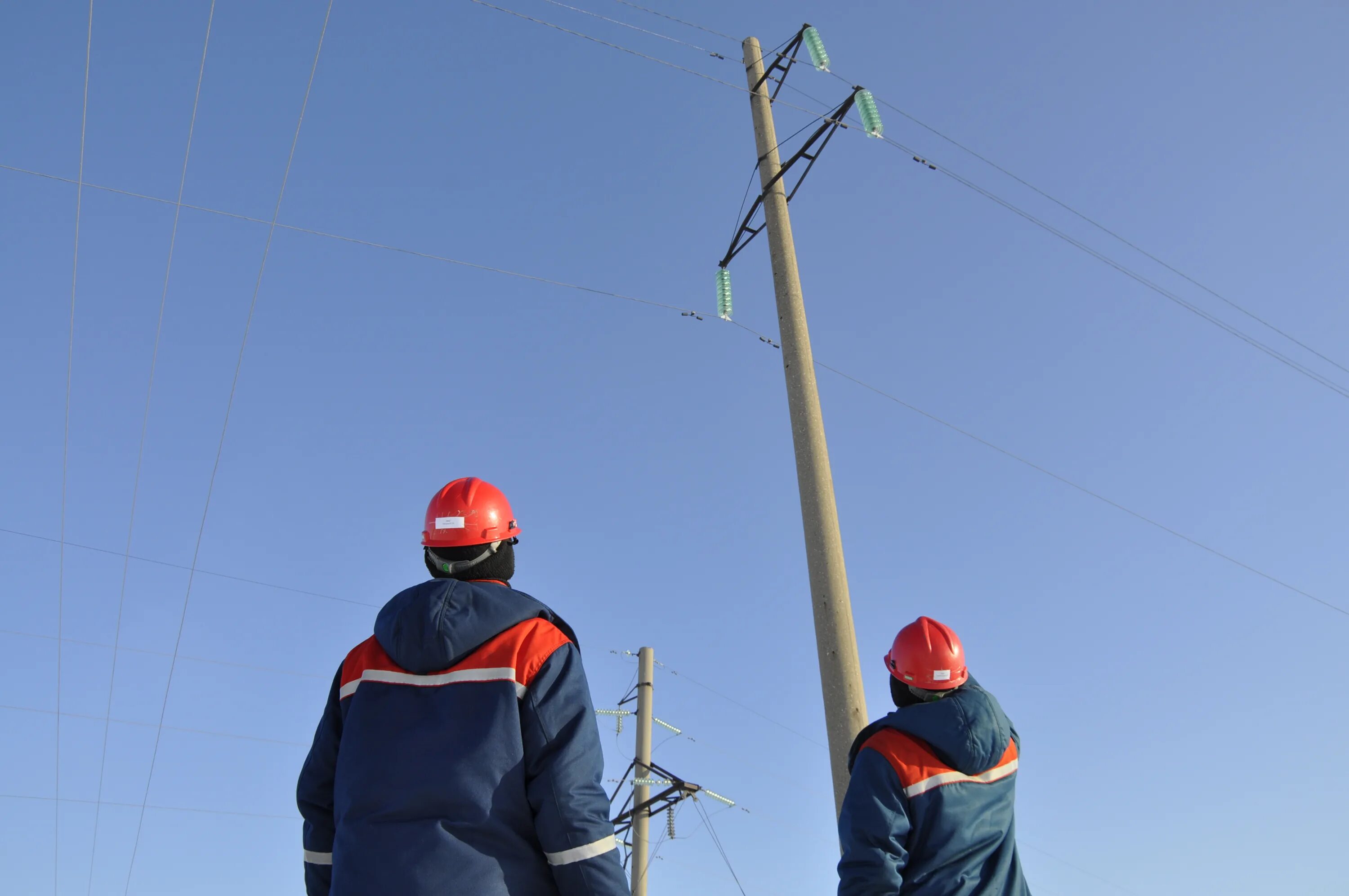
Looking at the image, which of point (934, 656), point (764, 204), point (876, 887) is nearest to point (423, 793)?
point (876, 887)


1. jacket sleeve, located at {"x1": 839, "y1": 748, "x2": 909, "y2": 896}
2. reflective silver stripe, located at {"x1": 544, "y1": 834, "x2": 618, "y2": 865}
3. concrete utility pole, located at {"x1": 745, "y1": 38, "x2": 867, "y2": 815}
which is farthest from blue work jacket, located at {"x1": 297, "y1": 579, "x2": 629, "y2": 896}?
concrete utility pole, located at {"x1": 745, "y1": 38, "x2": 867, "y2": 815}

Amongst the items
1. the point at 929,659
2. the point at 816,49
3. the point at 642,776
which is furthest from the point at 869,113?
the point at 642,776

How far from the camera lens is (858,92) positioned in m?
8.10

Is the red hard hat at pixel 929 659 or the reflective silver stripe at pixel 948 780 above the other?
the red hard hat at pixel 929 659

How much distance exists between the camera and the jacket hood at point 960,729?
3236mm

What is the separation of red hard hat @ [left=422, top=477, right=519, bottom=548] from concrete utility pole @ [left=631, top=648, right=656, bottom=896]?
13.3 metres

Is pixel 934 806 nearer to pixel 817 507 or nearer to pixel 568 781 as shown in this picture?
pixel 568 781

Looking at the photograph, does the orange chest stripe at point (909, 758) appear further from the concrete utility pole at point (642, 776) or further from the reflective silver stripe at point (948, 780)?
the concrete utility pole at point (642, 776)

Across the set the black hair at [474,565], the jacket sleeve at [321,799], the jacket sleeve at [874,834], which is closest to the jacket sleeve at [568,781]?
the black hair at [474,565]

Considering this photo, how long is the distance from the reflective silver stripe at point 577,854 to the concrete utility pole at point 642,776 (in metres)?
13.6

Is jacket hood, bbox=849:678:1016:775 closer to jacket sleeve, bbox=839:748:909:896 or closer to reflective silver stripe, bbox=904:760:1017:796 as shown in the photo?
reflective silver stripe, bbox=904:760:1017:796

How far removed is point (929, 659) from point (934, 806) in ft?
1.84

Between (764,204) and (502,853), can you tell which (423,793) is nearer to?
(502,853)

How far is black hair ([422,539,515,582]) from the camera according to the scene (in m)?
2.91
